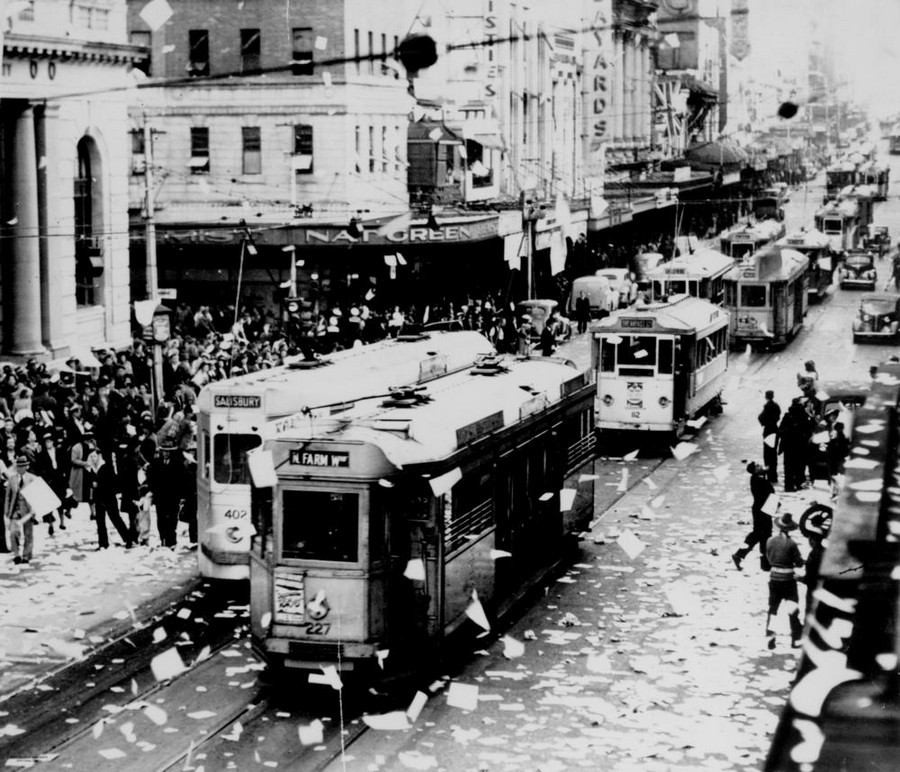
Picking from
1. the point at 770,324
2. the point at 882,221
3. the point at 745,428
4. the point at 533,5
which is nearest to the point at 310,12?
the point at 533,5

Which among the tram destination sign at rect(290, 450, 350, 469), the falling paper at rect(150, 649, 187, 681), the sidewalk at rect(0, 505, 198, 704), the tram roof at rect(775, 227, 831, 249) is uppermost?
the tram roof at rect(775, 227, 831, 249)

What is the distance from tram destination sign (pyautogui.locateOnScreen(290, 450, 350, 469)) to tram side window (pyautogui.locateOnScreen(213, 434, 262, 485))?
3755 mm

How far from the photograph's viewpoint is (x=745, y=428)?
33062 millimetres

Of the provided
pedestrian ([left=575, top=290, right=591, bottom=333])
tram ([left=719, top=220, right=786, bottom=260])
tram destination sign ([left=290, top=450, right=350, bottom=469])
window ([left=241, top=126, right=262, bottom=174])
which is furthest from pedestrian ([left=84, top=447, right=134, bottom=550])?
tram ([left=719, top=220, right=786, bottom=260])

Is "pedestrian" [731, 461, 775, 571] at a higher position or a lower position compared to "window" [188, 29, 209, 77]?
lower

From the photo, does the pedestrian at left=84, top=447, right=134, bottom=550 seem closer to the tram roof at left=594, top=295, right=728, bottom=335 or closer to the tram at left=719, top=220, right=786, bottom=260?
the tram roof at left=594, top=295, right=728, bottom=335

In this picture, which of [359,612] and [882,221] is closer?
Result: [359,612]

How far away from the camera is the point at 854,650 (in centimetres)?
353

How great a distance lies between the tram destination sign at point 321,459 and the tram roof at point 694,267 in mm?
32864

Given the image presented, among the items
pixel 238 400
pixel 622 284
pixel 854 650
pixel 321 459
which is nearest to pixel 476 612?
pixel 321 459

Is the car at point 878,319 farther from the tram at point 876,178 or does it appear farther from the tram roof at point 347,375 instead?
the tram at point 876,178

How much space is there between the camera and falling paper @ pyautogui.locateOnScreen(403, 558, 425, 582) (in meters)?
14.3

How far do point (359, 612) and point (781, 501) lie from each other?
12553 mm

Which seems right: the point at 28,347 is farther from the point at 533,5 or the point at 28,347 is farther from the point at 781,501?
the point at 533,5
